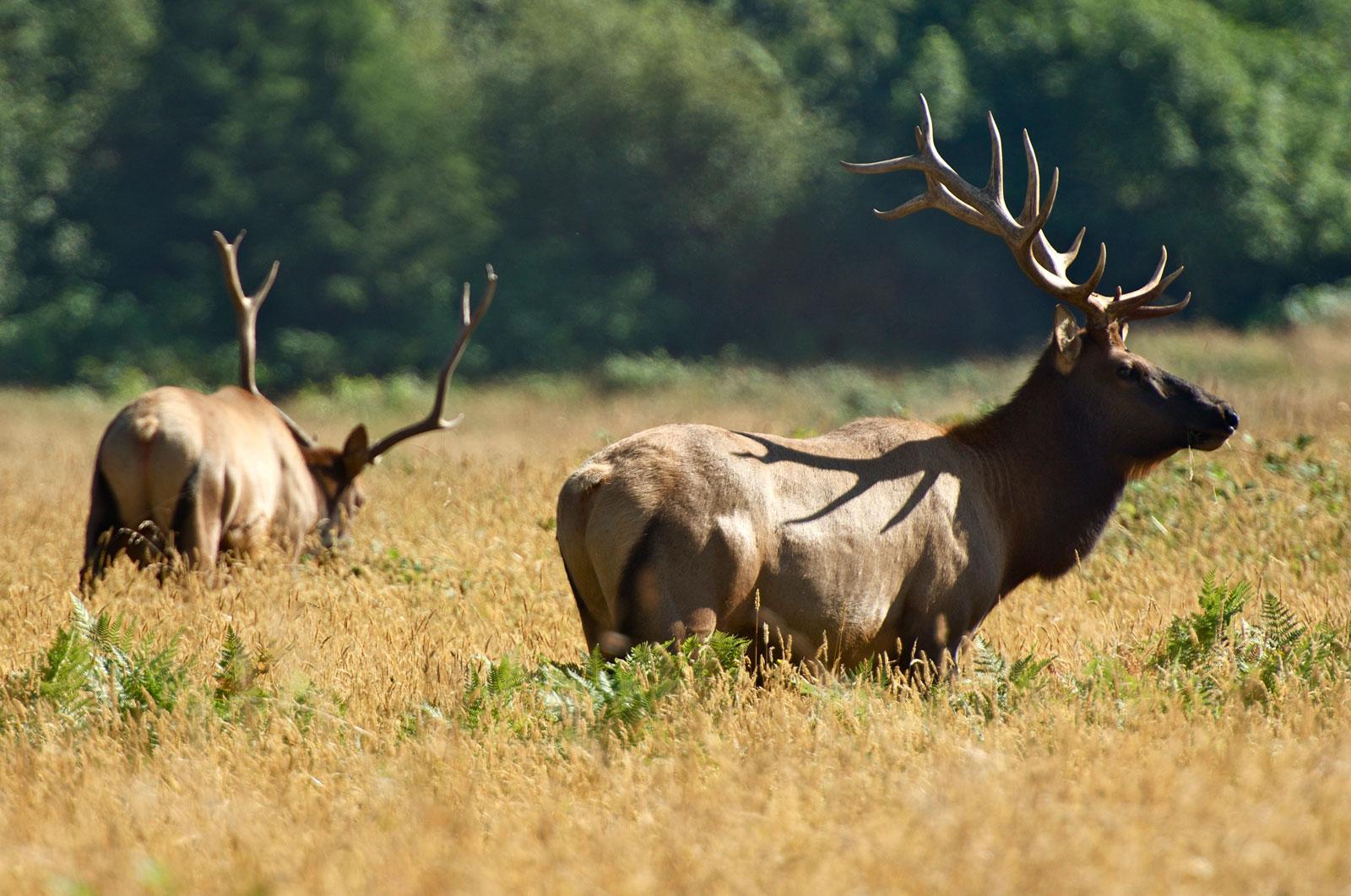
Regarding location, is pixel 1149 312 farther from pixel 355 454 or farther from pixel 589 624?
pixel 355 454

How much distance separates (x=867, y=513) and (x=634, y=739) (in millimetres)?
1645

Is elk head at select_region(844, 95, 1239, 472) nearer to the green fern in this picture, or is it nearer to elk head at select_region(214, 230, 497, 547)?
the green fern

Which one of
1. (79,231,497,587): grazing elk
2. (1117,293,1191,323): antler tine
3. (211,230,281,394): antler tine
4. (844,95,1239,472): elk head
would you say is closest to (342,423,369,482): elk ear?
(79,231,497,587): grazing elk

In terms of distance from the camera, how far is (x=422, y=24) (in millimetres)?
44312

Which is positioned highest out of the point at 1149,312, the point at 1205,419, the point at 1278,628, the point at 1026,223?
the point at 1026,223

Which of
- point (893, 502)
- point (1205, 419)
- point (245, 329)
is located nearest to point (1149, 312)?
point (1205, 419)

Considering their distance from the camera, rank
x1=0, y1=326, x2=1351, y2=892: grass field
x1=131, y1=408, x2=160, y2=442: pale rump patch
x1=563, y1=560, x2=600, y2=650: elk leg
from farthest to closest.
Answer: x1=131, y1=408, x2=160, y2=442: pale rump patch → x1=563, y1=560, x2=600, y2=650: elk leg → x1=0, y1=326, x2=1351, y2=892: grass field

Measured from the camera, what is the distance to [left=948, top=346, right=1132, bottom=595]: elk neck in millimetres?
6887

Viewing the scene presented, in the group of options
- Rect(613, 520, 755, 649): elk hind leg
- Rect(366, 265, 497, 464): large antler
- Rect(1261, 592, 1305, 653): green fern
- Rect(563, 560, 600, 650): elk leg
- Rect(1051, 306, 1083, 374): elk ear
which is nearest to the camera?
Rect(613, 520, 755, 649): elk hind leg

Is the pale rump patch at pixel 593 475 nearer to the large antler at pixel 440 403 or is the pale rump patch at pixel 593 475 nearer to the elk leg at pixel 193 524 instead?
the elk leg at pixel 193 524

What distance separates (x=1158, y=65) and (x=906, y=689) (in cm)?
3628

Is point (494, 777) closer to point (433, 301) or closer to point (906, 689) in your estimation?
point (906, 689)

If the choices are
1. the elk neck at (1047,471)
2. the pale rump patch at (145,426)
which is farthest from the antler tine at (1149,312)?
the pale rump patch at (145,426)

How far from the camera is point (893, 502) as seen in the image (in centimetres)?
631
